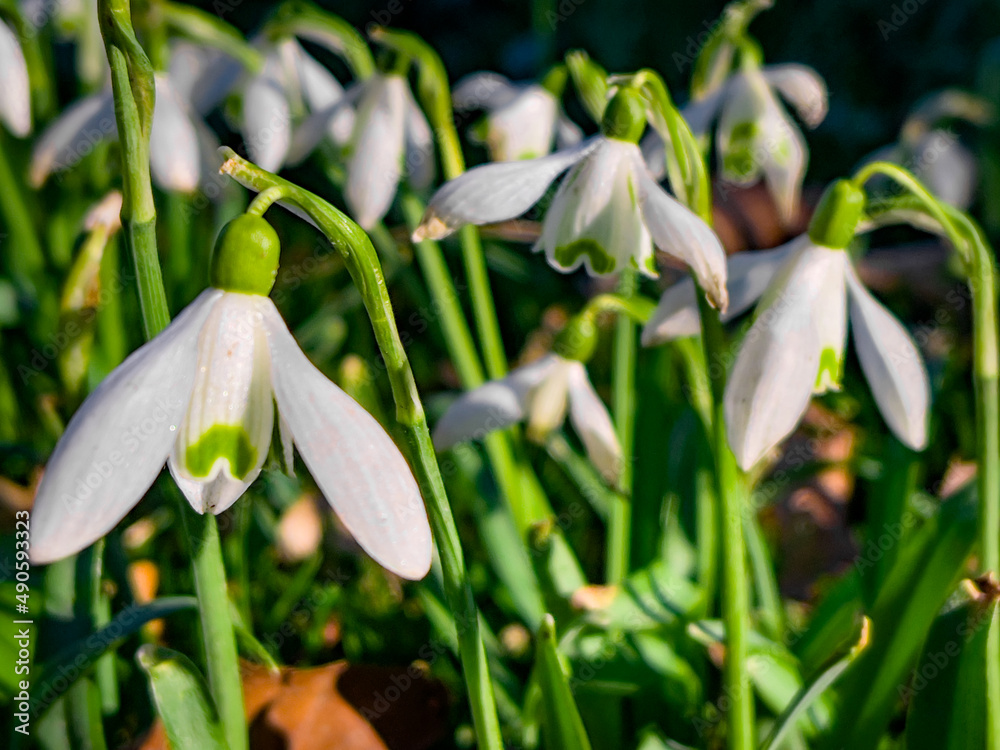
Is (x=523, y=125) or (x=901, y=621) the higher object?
(x=523, y=125)

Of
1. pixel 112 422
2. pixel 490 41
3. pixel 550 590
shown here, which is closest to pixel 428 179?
pixel 550 590

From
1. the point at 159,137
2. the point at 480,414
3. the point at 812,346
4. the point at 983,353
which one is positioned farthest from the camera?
the point at 159,137

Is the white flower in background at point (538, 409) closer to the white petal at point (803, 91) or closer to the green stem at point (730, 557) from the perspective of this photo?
the green stem at point (730, 557)

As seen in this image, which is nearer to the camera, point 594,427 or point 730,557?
point 730,557

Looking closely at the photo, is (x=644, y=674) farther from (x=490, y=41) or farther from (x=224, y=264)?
(x=490, y=41)

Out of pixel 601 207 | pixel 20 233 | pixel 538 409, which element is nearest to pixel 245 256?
pixel 601 207

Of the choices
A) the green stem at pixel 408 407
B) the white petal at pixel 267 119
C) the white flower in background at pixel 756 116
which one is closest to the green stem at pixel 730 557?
the green stem at pixel 408 407

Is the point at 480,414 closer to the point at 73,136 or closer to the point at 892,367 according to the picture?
the point at 892,367
